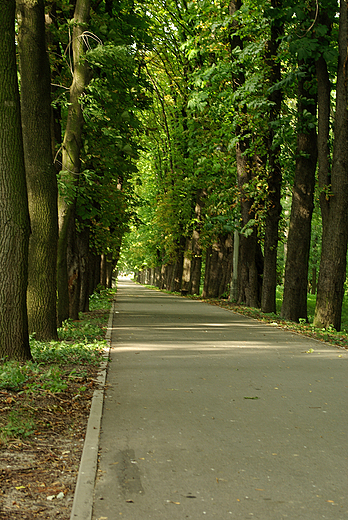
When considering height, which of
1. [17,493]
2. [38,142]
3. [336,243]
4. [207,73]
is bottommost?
[17,493]

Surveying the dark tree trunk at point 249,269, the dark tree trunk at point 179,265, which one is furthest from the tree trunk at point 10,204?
the dark tree trunk at point 179,265

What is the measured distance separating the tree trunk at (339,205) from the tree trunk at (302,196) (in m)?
1.83

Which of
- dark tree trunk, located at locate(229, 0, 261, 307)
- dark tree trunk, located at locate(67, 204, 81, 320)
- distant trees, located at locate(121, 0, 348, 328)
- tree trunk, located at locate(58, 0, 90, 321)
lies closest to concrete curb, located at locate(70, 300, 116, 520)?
tree trunk, located at locate(58, 0, 90, 321)

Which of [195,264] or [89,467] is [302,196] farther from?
[195,264]

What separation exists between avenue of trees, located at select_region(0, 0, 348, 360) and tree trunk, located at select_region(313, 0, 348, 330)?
3cm

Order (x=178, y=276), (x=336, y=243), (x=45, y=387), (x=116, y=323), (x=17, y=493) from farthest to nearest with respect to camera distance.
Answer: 1. (x=178, y=276)
2. (x=116, y=323)
3. (x=336, y=243)
4. (x=45, y=387)
5. (x=17, y=493)

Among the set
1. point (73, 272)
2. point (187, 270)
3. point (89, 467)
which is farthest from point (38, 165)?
point (187, 270)

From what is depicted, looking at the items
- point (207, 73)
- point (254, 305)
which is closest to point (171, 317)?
point (254, 305)

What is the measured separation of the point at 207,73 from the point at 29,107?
436 inches

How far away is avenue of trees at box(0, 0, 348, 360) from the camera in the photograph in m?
8.27

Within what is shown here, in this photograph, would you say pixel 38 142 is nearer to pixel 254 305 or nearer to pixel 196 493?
pixel 196 493

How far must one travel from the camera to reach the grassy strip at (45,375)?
5.47 metres

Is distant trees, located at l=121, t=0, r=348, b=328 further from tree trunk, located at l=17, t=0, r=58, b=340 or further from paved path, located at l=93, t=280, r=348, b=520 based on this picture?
paved path, located at l=93, t=280, r=348, b=520

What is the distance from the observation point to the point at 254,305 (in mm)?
23078
